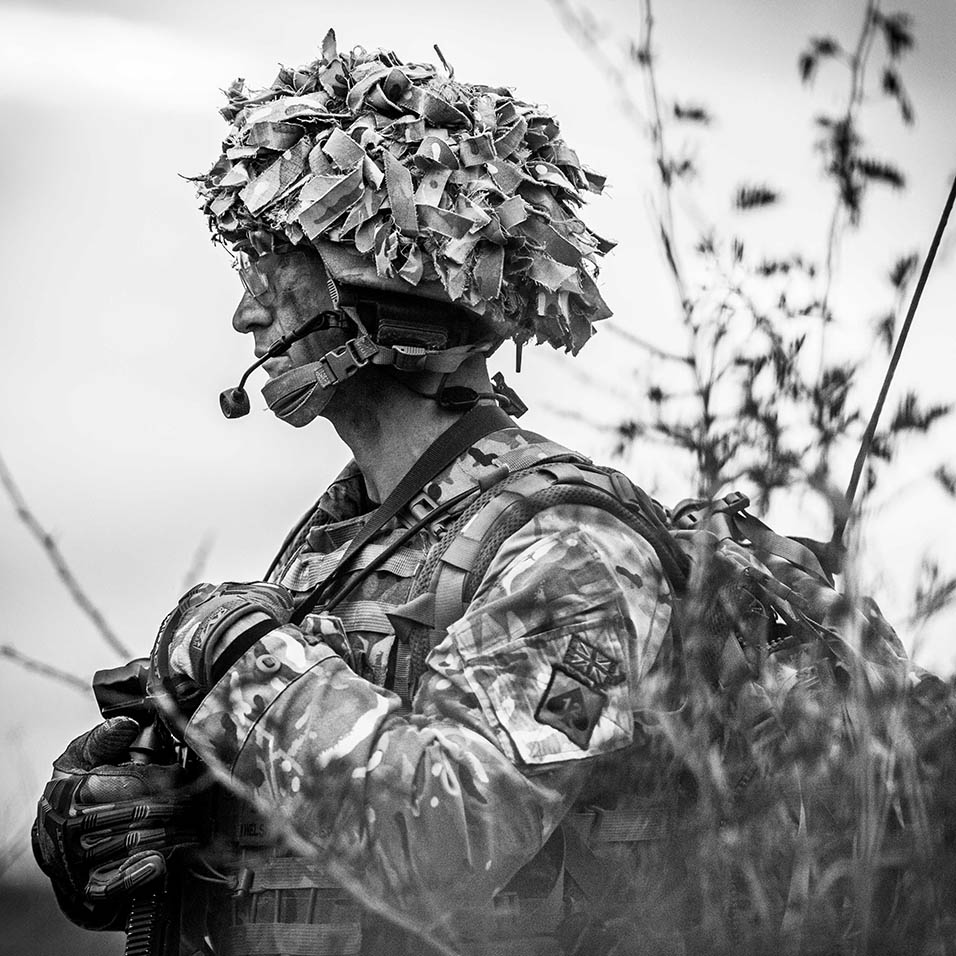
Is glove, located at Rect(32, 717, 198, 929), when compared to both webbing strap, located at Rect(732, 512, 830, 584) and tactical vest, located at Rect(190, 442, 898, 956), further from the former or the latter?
webbing strap, located at Rect(732, 512, 830, 584)

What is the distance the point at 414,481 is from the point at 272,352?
→ 0.47 metres

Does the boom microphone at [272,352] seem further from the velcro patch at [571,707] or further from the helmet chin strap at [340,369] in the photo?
the velcro patch at [571,707]

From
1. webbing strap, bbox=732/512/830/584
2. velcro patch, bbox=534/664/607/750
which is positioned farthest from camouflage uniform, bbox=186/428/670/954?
webbing strap, bbox=732/512/830/584

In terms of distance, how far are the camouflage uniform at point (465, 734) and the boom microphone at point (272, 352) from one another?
85 cm

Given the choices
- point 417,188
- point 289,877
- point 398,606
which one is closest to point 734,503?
point 398,606

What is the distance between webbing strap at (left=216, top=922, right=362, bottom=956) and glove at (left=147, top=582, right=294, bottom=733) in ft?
1.48

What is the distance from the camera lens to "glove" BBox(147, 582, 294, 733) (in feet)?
8.59

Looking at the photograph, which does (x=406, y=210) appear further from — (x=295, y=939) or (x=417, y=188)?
(x=295, y=939)

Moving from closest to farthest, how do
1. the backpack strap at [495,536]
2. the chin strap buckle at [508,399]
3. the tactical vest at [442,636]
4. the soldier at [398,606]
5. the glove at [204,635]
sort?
the tactical vest at [442,636] < the soldier at [398,606] < the glove at [204,635] < the backpack strap at [495,536] < the chin strap buckle at [508,399]

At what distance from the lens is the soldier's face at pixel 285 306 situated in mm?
3279

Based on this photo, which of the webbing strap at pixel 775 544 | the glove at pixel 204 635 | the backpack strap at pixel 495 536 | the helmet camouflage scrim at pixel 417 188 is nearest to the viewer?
the webbing strap at pixel 775 544

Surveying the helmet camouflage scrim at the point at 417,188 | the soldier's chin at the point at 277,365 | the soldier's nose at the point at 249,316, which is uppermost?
the helmet camouflage scrim at the point at 417,188

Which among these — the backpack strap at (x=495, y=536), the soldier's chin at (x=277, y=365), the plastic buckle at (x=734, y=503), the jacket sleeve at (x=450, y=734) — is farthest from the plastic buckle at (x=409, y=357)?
the plastic buckle at (x=734, y=503)

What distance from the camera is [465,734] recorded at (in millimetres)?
2461
